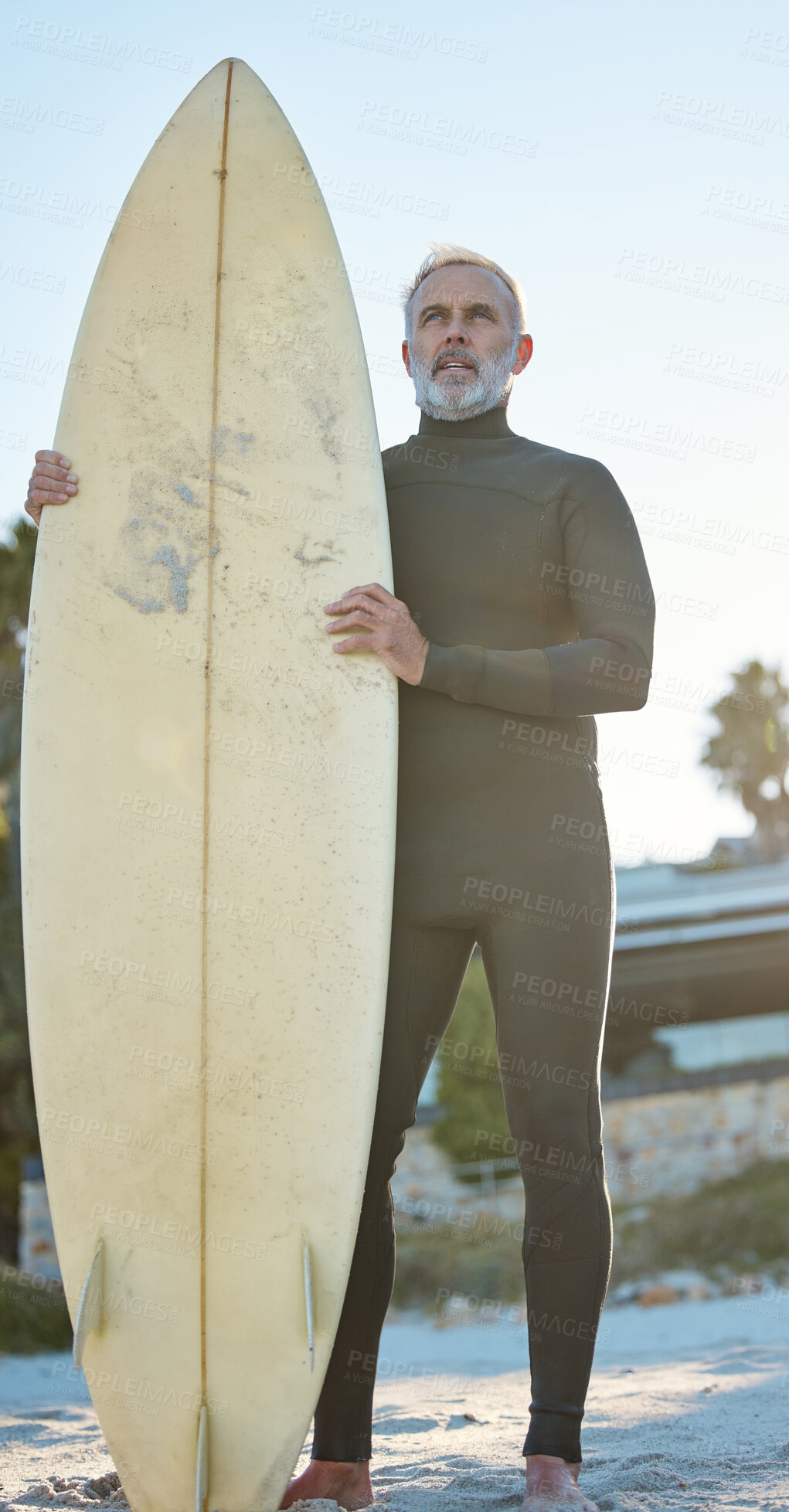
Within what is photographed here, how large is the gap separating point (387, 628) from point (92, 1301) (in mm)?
1201

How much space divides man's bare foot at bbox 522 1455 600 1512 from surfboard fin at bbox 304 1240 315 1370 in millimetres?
362

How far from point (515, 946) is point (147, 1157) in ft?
2.29

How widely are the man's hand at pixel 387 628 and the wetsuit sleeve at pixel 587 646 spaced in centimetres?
3

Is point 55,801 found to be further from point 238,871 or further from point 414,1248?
point 414,1248

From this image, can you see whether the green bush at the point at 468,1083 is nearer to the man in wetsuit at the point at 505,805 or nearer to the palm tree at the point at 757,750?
the man in wetsuit at the point at 505,805

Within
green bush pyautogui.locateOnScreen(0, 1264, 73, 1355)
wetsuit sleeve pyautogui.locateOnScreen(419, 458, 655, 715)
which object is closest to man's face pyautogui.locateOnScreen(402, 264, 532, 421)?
wetsuit sleeve pyautogui.locateOnScreen(419, 458, 655, 715)

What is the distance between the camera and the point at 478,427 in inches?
92.7

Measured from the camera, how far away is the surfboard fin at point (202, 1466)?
180 centimetres

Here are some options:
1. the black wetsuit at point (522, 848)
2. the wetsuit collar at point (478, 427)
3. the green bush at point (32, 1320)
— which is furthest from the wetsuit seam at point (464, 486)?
the green bush at point (32, 1320)

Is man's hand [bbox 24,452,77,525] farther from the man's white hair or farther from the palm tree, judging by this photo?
the palm tree

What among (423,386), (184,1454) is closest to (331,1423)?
(184,1454)

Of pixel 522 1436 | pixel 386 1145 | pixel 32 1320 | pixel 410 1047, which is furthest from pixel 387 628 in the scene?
pixel 32 1320

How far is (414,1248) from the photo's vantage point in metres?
8.81

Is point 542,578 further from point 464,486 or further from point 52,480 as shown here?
point 52,480
